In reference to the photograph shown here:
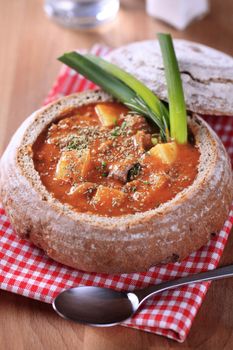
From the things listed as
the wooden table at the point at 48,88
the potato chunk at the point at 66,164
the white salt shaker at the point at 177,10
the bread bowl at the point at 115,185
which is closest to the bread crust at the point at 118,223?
the bread bowl at the point at 115,185

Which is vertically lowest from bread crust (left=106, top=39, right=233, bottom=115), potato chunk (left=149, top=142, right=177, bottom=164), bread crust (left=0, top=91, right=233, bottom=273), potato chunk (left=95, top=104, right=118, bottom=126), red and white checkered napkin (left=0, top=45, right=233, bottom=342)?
red and white checkered napkin (left=0, top=45, right=233, bottom=342)

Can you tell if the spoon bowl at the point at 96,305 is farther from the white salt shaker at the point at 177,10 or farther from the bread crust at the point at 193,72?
the white salt shaker at the point at 177,10

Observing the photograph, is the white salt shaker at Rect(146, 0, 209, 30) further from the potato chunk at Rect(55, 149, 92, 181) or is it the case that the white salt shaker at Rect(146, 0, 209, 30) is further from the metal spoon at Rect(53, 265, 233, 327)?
the metal spoon at Rect(53, 265, 233, 327)

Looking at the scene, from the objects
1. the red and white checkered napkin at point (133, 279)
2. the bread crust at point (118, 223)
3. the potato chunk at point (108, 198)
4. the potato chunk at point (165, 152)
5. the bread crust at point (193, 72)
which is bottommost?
the red and white checkered napkin at point (133, 279)

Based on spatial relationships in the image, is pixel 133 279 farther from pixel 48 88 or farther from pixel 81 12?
pixel 81 12

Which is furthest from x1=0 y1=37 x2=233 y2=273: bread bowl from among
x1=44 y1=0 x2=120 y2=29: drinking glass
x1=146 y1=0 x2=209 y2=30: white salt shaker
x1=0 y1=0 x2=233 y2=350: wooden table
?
x1=44 y1=0 x2=120 y2=29: drinking glass

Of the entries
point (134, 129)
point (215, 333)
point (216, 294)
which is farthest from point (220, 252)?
point (134, 129)

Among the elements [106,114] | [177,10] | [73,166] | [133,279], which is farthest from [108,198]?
[177,10]
